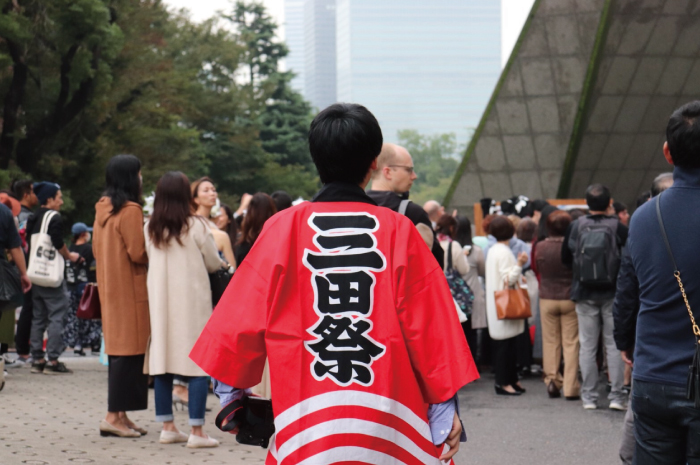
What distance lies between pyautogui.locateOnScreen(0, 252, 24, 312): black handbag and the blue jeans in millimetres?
2220

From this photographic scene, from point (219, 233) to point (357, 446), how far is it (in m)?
6.16

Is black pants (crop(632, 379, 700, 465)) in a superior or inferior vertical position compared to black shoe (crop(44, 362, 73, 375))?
superior

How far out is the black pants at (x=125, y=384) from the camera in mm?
6434

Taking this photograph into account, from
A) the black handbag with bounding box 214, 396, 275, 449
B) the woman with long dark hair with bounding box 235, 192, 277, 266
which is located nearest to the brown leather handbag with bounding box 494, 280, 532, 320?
the woman with long dark hair with bounding box 235, 192, 277, 266

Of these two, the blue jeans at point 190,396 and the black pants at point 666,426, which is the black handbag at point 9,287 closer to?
the blue jeans at point 190,396

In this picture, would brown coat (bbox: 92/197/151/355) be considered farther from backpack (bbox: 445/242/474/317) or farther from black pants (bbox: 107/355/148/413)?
backpack (bbox: 445/242/474/317)

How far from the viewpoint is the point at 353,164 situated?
2.84 metres

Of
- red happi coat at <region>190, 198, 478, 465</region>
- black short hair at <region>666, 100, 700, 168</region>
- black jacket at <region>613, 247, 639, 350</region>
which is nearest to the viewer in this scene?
red happi coat at <region>190, 198, 478, 465</region>

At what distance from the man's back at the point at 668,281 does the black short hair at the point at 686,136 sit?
1.7 inches

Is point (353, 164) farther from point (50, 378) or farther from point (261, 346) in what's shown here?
point (50, 378)

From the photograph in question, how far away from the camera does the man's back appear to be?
10.8 feet

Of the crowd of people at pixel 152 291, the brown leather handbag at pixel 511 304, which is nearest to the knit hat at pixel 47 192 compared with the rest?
the crowd of people at pixel 152 291

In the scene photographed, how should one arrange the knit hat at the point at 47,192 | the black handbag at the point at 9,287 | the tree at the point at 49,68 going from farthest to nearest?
the tree at the point at 49,68 < the knit hat at the point at 47,192 < the black handbag at the point at 9,287

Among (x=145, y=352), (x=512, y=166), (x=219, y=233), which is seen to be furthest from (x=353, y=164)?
(x=512, y=166)
